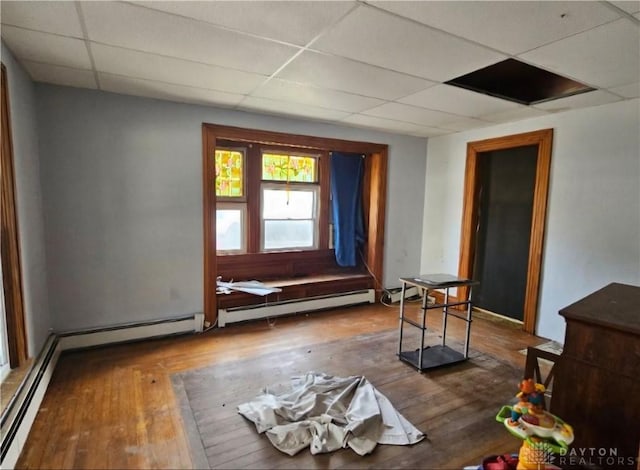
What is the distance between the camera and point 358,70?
101 inches

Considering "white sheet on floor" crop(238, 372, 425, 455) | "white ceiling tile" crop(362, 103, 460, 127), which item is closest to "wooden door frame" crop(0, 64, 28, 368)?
"white sheet on floor" crop(238, 372, 425, 455)

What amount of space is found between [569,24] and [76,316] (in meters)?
4.23

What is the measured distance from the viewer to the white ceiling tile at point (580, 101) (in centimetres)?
304

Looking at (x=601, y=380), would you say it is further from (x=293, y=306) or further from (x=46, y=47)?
(x=46, y=47)

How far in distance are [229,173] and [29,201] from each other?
2236 millimetres

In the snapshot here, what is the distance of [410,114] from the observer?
3.82 meters

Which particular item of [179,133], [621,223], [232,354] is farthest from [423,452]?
[179,133]

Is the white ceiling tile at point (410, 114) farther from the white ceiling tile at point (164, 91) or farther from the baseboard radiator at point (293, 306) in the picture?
the baseboard radiator at point (293, 306)

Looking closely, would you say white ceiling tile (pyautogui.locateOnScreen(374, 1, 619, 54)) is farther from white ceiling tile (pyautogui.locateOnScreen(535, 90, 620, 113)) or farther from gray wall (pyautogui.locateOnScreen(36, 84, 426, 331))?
gray wall (pyautogui.locateOnScreen(36, 84, 426, 331))

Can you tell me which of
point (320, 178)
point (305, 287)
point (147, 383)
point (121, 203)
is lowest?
point (147, 383)

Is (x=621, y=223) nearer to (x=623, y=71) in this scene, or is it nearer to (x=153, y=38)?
(x=623, y=71)

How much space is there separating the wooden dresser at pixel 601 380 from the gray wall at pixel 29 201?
132 inches

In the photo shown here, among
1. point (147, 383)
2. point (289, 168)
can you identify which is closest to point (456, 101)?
point (289, 168)

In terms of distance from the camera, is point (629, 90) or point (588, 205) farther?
point (588, 205)
